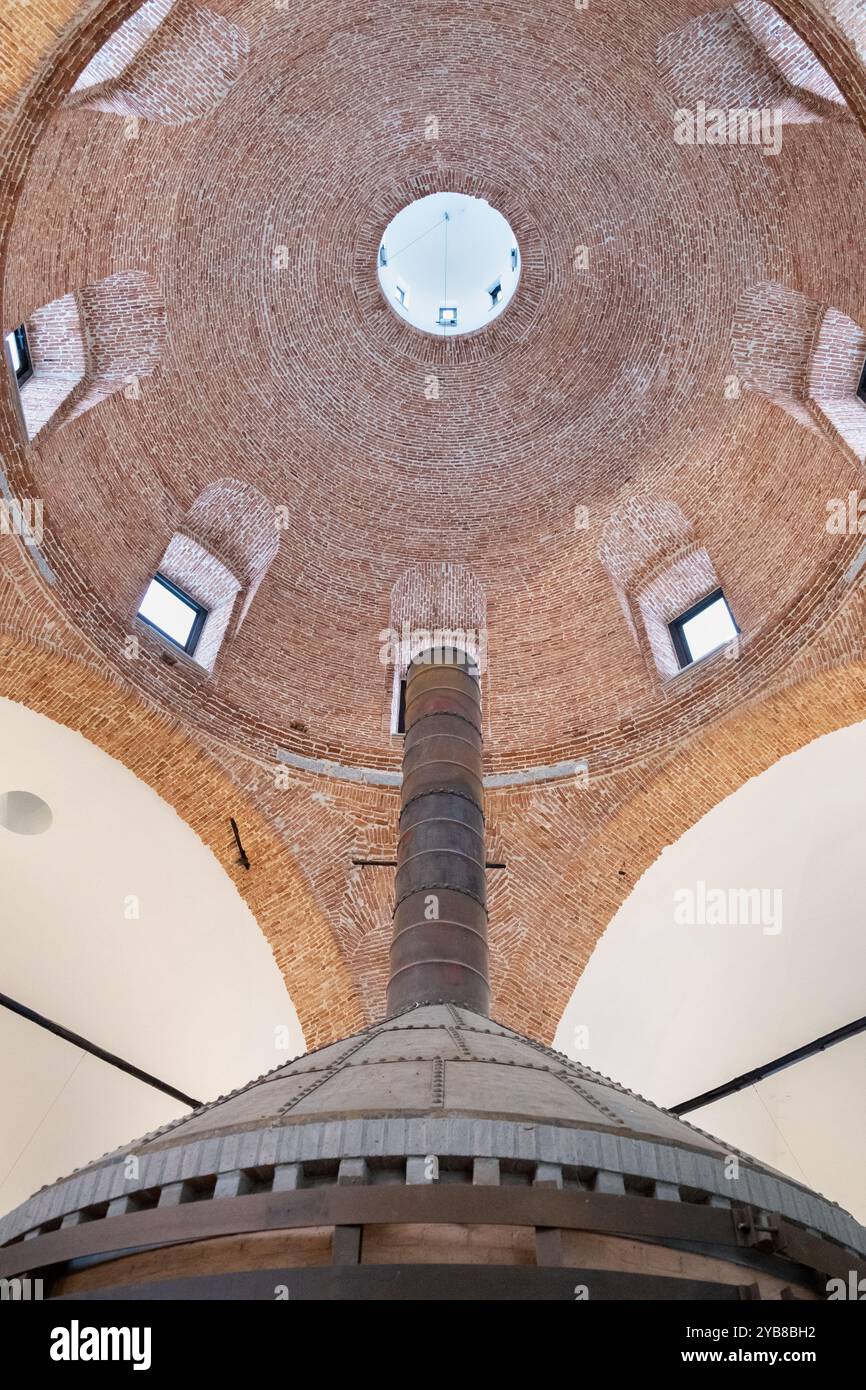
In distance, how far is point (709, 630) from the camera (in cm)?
1266

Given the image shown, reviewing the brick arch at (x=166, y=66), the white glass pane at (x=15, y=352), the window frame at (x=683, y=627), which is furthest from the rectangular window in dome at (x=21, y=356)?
the window frame at (x=683, y=627)

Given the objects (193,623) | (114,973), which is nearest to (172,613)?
(193,623)

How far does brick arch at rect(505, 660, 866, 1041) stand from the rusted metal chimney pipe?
1.67 metres

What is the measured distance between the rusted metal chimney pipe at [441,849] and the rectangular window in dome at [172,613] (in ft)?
8.02

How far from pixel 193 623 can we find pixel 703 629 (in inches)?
Answer: 218

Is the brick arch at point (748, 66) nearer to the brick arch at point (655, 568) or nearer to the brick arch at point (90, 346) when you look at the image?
the brick arch at point (655, 568)

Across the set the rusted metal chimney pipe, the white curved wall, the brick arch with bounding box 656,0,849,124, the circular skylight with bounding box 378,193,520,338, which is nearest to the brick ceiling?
the brick arch with bounding box 656,0,849,124

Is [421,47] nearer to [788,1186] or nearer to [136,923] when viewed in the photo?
[136,923]

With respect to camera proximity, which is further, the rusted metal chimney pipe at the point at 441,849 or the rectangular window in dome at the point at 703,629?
the rectangular window in dome at the point at 703,629

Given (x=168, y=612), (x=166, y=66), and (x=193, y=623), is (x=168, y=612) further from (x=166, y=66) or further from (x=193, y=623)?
(x=166, y=66)

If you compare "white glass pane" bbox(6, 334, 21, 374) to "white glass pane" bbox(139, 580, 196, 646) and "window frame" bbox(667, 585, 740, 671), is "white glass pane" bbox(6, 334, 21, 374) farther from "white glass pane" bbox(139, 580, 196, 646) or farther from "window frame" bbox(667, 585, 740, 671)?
"window frame" bbox(667, 585, 740, 671)

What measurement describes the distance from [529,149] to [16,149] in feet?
22.2

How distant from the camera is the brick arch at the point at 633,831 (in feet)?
37.2

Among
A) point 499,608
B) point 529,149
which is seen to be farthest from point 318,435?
point 529,149
